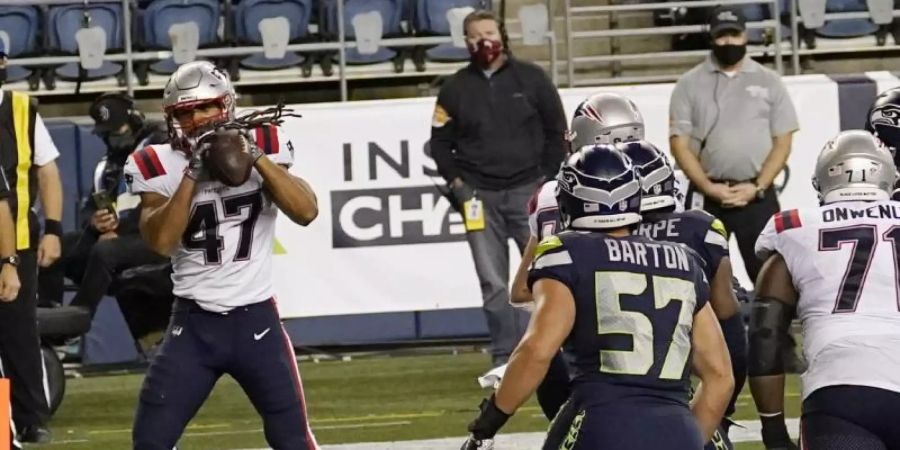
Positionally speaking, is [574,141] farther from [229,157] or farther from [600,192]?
[600,192]

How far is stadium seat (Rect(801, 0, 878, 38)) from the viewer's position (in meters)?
13.0

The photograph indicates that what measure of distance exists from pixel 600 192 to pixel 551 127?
496 cm

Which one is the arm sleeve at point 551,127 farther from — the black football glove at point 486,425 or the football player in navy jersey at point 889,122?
the black football glove at point 486,425

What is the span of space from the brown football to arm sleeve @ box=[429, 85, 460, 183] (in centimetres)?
419

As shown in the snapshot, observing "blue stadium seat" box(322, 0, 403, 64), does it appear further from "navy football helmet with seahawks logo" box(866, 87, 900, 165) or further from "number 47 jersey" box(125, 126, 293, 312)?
"number 47 jersey" box(125, 126, 293, 312)

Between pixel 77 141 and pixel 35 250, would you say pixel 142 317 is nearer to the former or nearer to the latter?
pixel 77 141

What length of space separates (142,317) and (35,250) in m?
2.20

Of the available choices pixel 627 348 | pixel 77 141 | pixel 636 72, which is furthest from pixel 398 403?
pixel 636 72

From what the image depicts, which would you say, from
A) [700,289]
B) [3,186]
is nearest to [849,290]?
[700,289]

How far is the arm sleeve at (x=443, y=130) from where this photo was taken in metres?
9.21

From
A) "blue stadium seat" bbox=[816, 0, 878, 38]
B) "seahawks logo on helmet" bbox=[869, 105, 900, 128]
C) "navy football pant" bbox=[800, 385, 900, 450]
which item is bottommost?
"navy football pant" bbox=[800, 385, 900, 450]

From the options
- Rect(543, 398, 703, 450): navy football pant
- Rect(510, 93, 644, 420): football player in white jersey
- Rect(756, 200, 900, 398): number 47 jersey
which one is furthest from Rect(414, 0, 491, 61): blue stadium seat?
Rect(543, 398, 703, 450): navy football pant

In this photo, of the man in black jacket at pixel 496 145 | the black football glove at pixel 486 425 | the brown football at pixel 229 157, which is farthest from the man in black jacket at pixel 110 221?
the black football glove at pixel 486 425

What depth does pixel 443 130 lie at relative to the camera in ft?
30.3
